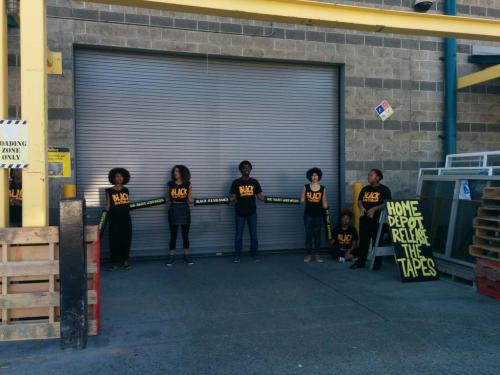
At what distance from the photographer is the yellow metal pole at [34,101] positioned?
4473 mm

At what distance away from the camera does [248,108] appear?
9.35 meters

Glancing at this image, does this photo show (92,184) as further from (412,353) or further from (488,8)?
(488,8)

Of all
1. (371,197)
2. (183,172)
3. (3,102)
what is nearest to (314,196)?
(371,197)

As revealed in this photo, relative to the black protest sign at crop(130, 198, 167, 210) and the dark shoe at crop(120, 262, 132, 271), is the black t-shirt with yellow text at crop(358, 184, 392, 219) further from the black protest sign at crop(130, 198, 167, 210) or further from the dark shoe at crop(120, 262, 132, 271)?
the dark shoe at crop(120, 262, 132, 271)

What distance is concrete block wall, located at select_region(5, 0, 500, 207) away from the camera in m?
8.11

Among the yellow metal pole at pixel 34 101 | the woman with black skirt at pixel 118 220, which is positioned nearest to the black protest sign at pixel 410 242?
the woman with black skirt at pixel 118 220

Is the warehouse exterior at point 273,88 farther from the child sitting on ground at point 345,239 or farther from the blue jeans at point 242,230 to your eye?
the child sitting on ground at point 345,239

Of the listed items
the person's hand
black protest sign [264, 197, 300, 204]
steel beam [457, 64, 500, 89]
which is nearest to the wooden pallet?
black protest sign [264, 197, 300, 204]

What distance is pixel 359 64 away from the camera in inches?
380

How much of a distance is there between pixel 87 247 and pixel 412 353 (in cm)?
333

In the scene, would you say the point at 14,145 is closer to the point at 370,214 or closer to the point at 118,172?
the point at 118,172

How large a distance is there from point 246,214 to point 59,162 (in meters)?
3.50

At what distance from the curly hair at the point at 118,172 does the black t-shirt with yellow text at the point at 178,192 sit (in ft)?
2.59

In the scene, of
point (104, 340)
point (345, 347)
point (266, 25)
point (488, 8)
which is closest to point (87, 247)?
point (104, 340)
